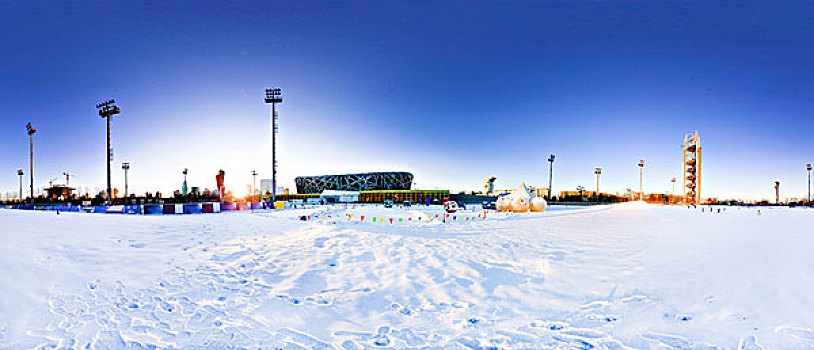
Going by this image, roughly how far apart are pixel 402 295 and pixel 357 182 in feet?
289

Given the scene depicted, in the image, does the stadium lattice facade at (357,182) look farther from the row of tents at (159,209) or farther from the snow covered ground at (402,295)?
the snow covered ground at (402,295)

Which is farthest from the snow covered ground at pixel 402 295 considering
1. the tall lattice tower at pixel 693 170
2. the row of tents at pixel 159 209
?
the tall lattice tower at pixel 693 170

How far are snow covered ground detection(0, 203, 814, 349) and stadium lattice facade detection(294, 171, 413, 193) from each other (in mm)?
78574

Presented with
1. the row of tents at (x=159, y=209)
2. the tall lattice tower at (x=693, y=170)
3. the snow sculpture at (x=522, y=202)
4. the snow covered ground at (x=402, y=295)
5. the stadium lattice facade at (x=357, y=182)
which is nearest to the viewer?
Result: the snow covered ground at (x=402, y=295)

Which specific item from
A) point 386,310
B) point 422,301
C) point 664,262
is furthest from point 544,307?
point 664,262

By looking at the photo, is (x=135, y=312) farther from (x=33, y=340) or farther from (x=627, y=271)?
(x=627, y=271)

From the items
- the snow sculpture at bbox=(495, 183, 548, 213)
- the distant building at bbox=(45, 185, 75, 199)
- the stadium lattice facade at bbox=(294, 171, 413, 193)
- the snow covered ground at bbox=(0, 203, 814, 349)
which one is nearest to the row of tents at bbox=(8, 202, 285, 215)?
the snow covered ground at bbox=(0, 203, 814, 349)

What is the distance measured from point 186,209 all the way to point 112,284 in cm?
2047

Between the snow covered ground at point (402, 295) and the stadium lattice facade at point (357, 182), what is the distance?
78574 mm

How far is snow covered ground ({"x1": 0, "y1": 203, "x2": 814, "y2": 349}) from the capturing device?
485 cm

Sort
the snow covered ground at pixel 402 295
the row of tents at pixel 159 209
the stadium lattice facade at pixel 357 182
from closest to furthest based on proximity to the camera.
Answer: the snow covered ground at pixel 402 295 < the row of tents at pixel 159 209 < the stadium lattice facade at pixel 357 182

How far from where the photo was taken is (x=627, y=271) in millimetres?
7719

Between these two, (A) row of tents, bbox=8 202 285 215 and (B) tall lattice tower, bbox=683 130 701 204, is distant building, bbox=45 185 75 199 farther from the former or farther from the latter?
(B) tall lattice tower, bbox=683 130 701 204

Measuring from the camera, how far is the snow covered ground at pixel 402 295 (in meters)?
4.85
